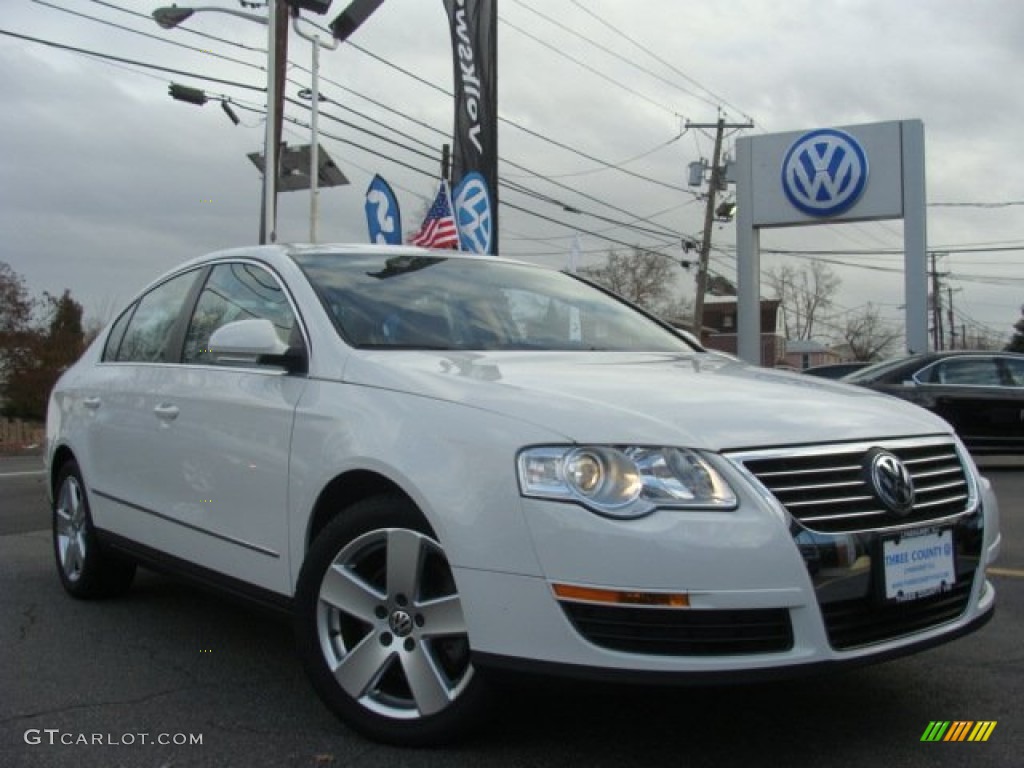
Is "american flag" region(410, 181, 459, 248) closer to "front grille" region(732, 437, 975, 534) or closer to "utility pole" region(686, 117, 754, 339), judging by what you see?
"front grille" region(732, 437, 975, 534)

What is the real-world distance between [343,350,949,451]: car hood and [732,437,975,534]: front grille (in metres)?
0.05

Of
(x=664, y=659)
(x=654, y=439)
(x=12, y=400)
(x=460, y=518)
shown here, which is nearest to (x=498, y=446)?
(x=460, y=518)

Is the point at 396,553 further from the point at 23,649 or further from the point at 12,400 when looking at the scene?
the point at 12,400

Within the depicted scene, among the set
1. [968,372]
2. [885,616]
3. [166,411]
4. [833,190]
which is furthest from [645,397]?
[833,190]

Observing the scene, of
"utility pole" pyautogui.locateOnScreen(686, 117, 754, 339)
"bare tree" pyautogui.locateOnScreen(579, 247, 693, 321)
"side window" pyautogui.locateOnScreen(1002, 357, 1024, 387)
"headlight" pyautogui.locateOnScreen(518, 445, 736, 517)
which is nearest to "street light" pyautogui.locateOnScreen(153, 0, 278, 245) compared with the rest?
"side window" pyautogui.locateOnScreen(1002, 357, 1024, 387)

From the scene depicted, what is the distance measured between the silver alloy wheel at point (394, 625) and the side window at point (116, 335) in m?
2.57

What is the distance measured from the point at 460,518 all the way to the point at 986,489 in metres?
1.76

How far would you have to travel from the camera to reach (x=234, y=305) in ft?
13.7

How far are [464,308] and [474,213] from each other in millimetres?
8610

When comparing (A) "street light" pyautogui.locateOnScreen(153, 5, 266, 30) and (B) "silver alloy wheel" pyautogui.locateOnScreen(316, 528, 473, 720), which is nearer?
(B) "silver alloy wheel" pyautogui.locateOnScreen(316, 528, 473, 720)

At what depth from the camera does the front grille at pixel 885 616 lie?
2611 millimetres

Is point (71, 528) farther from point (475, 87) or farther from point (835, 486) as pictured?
point (475, 87)

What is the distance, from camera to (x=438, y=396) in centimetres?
293

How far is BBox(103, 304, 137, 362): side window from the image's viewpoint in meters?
5.09
